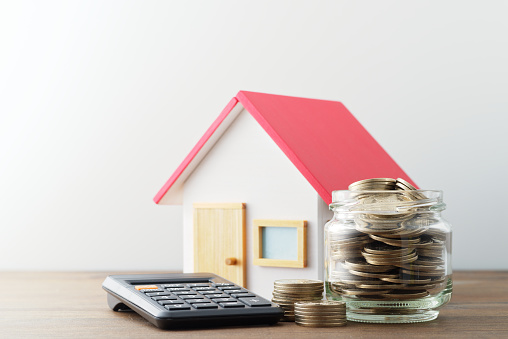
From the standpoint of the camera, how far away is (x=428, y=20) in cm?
190

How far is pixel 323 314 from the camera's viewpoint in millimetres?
886

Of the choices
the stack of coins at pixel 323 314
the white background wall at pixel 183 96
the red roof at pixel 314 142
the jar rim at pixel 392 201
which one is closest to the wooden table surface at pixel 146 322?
the stack of coins at pixel 323 314

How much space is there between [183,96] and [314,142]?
2.66 feet

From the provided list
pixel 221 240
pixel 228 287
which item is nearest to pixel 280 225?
pixel 221 240

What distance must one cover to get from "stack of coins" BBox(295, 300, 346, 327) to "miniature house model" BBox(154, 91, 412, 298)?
256 millimetres

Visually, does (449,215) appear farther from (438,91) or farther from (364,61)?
(364,61)

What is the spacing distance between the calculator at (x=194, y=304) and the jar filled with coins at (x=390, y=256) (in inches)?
4.3

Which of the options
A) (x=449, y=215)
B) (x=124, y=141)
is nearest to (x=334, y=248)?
(x=449, y=215)

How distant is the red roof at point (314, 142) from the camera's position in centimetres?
117

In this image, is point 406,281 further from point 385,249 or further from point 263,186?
point 263,186

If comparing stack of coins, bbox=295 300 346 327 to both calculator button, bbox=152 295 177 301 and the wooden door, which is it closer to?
calculator button, bbox=152 295 177 301

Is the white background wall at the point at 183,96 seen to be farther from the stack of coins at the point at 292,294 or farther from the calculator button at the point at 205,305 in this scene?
the calculator button at the point at 205,305

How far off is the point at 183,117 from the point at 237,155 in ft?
2.44

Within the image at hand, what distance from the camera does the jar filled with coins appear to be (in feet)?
→ 2.90
